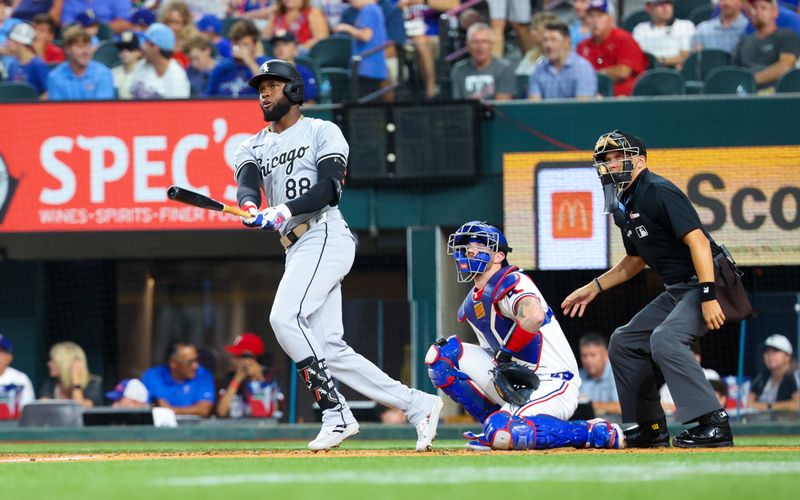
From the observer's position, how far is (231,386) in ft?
40.5

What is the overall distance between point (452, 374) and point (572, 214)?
4988 millimetres

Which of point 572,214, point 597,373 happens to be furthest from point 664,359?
point 572,214

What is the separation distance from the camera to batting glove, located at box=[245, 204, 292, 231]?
6.38m

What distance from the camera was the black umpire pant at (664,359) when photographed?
673cm

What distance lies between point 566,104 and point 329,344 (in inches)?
224

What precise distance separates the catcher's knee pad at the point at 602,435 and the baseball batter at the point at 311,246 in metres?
0.79

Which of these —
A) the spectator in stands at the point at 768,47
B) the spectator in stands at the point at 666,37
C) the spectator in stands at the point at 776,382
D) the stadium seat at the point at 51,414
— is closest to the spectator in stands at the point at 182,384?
the stadium seat at the point at 51,414

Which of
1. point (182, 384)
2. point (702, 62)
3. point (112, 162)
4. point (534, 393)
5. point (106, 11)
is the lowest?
point (182, 384)

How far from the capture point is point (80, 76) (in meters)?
12.8

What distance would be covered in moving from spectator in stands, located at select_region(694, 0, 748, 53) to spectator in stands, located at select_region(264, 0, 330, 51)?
3844 millimetres

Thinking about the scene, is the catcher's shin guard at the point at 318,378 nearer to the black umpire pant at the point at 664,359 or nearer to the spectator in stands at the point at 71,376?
the black umpire pant at the point at 664,359

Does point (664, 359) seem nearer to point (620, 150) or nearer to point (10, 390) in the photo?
point (620, 150)

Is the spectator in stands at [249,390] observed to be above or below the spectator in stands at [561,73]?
below

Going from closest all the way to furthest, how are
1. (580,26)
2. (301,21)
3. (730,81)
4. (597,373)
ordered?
(597,373), (730,81), (580,26), (301,21)
